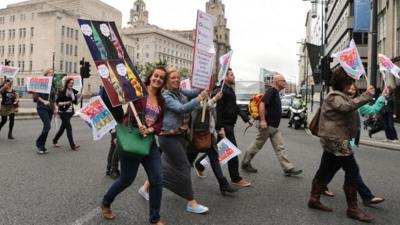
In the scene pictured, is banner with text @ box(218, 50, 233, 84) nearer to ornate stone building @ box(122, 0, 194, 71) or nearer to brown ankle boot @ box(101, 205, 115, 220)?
brown ankle boot @ box(101, 205, 115, 220)

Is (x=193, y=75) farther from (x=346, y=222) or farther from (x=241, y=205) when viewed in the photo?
(x=346, y=222)

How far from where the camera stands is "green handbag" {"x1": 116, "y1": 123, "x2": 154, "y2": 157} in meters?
4.20

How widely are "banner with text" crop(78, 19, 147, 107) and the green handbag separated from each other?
0.29 m

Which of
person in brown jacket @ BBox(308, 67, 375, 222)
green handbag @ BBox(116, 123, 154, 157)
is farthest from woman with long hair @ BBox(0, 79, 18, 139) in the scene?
person in brown jacket @ BBox(308, 67, 375, 222)

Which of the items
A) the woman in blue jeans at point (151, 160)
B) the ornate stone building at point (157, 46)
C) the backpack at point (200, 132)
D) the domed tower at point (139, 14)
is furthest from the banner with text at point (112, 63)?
the domed tower at point (139, 14)

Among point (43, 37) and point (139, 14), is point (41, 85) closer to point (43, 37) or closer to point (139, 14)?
point (43, 37)

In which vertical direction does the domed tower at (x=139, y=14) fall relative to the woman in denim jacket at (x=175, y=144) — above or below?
above

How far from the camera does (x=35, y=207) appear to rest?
5.02m

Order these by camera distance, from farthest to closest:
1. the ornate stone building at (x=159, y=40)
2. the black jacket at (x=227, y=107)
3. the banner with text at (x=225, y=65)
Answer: the ornate stone building at (x=159, y=40)
the black jacket at (x=227, y=107)
the banner with text at (x=225, y=65)

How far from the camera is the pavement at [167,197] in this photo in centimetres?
471

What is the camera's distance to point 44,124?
9484mm

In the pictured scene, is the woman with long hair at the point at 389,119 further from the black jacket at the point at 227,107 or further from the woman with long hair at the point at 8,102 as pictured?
the woman with long hair at the point at 8,102

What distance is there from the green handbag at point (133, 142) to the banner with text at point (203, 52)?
1111mm

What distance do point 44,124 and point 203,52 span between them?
564cm
